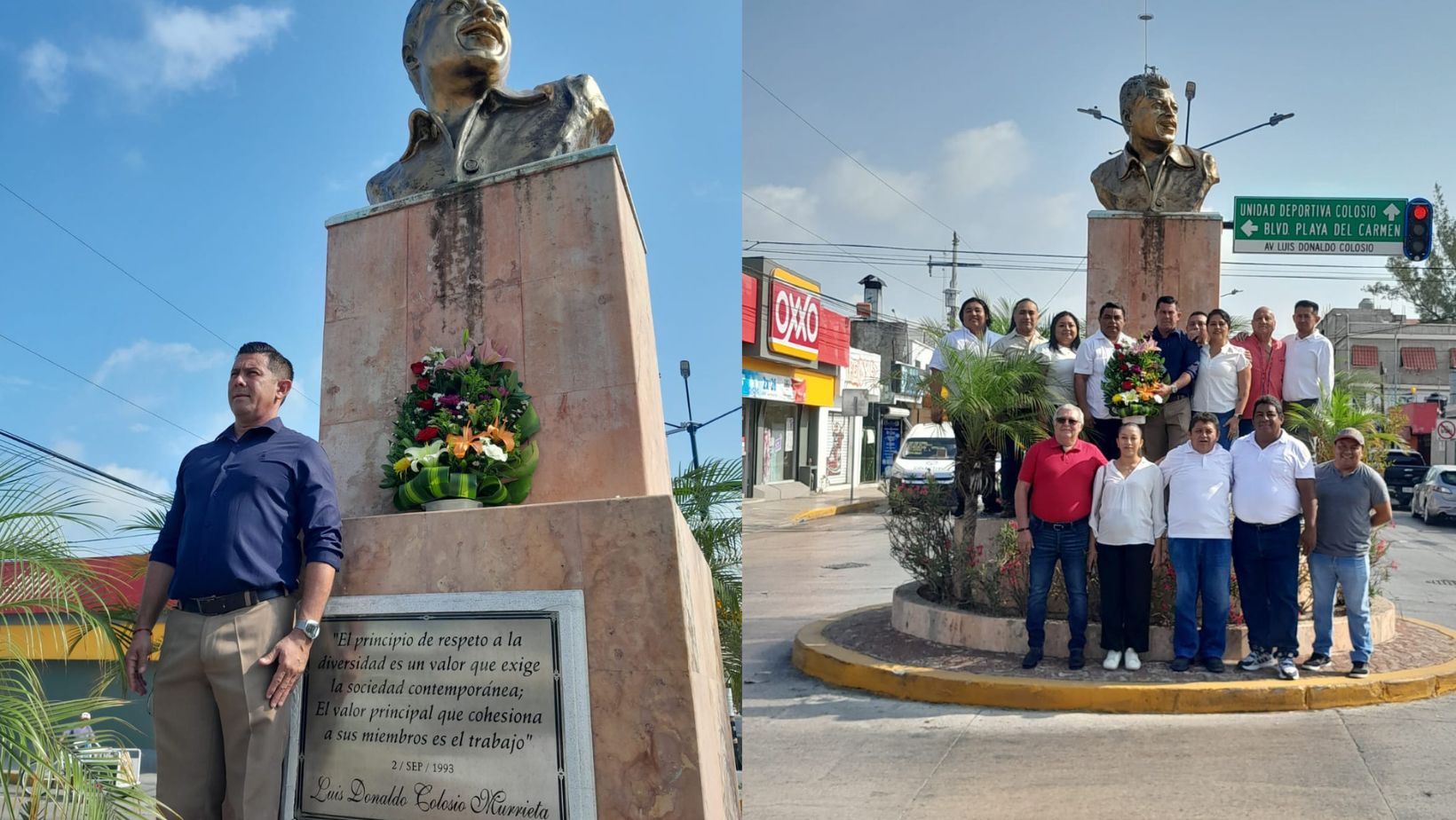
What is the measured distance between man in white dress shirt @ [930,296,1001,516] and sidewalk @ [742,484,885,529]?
1208cm

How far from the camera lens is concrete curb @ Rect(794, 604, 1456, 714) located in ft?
21.8

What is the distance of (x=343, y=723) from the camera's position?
4.66 metres

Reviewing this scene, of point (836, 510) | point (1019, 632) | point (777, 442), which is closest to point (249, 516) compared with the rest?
point (1019, 632)

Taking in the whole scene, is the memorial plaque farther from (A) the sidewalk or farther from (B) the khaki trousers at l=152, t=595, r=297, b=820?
(A) the sidewalk

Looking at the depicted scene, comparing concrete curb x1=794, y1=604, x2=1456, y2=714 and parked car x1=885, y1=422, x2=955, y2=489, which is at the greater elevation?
parked car x1=885, y1=422, x2=955, y2=489

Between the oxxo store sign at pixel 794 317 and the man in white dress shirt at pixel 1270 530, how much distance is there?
65.7 feet

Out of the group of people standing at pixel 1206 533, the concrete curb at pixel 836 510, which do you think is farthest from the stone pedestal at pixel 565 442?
the concrete curb at pixel 836 510

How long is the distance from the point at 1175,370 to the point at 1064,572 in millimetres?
1909

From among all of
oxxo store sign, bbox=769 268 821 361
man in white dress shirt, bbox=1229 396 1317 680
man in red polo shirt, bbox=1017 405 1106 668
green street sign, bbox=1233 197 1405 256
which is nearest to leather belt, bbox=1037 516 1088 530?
man in red polo shirt, bbox=1017 405 1106 668

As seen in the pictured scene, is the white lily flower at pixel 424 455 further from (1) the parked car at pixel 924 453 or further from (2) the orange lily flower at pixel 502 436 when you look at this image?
(1) the parked car at pixel 924 453

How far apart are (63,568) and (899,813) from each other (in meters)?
3.62

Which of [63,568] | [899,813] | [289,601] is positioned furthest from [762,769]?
[63,568]

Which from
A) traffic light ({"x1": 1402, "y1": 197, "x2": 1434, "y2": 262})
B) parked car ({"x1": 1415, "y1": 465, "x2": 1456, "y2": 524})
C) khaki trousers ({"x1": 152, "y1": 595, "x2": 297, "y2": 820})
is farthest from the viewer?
parked car ({"x1": 1415, "y1": 465, "x2": 1456, "y2": 524})

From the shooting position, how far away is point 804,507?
26.0m
